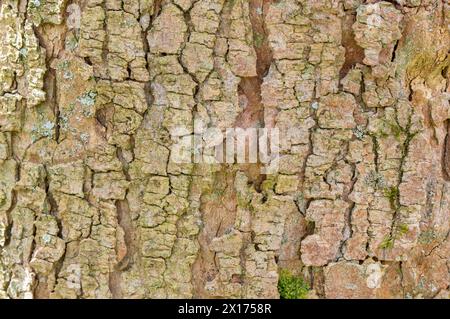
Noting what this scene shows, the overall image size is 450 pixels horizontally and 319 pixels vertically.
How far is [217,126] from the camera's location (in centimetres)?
206

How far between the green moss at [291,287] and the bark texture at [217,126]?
0.03 metres

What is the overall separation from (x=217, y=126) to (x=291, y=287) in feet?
2.18

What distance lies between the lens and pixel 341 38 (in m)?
2.08

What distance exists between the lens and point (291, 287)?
7.06 ft

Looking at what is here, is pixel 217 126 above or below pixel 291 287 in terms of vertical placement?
above

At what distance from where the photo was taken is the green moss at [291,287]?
215 cm

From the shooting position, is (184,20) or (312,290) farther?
(312,290)

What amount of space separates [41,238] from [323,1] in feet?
4.44

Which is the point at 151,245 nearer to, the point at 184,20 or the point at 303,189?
the point at 303,189

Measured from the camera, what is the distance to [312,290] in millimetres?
2168

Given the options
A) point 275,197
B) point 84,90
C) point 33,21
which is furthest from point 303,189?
point 33,21

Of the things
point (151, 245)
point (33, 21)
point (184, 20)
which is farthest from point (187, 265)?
point (33, 21)

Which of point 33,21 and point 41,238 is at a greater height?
point 33,21
